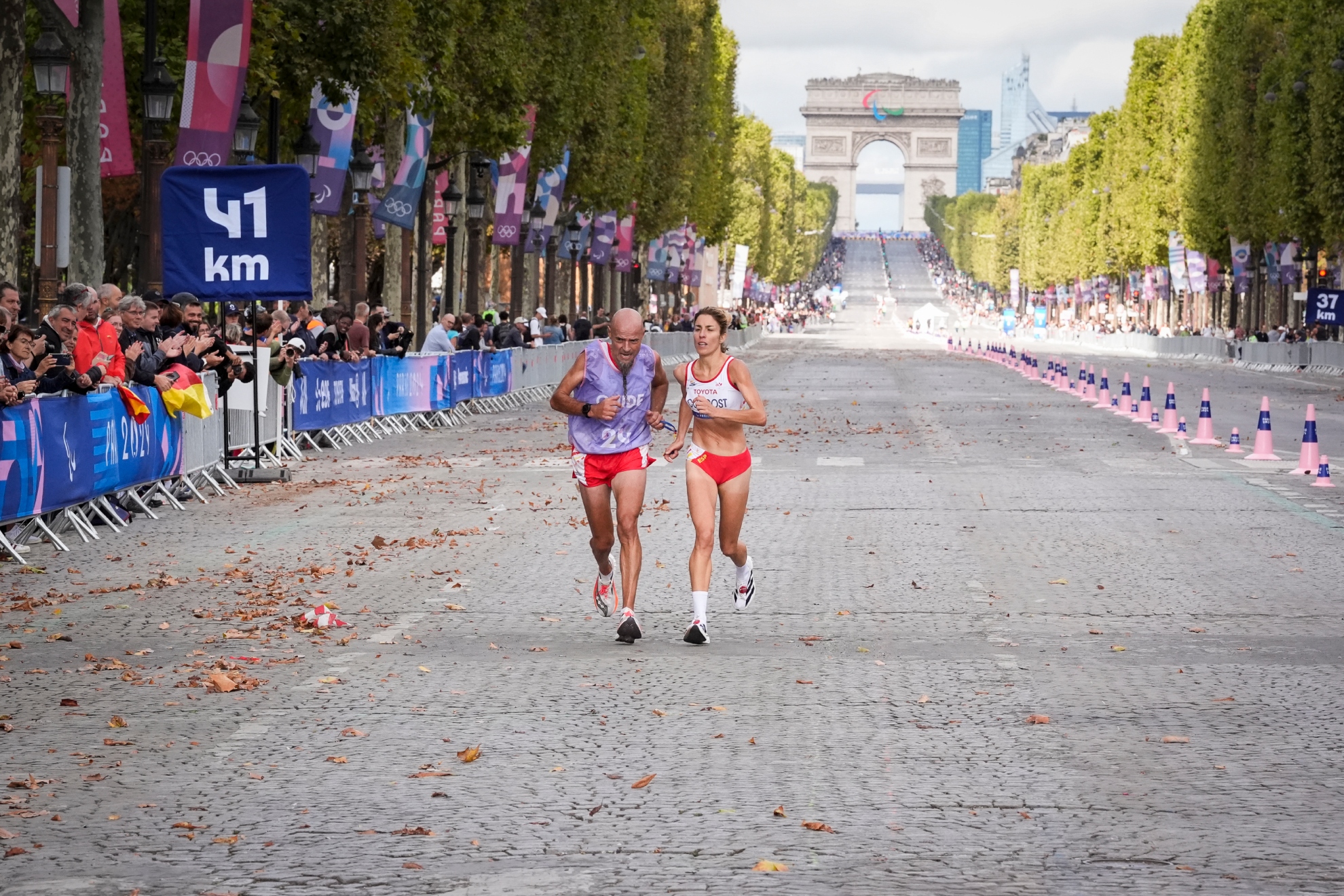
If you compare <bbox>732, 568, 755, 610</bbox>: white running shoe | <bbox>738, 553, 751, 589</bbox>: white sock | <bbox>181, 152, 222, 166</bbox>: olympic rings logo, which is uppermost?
<bbox>181, 152, 222, 166</bbox>: olympic rings logo

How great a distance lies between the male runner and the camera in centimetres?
1132

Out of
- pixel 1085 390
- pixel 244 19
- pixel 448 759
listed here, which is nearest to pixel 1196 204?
pixel 1085 390

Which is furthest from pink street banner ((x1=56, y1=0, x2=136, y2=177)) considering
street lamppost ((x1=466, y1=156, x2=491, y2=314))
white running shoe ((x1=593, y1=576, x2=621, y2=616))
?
street lamppost ((x1=466, y1=156, x2=491, y2=314))

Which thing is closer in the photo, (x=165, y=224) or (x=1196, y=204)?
(x=165, y=224)

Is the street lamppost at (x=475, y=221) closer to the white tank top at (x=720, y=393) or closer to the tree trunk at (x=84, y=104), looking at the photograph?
the tree trunk at (x=84, y=104)

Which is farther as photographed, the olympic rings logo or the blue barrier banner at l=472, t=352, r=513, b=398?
the blue barrier banner at l=472, t=352, r=513, b=398

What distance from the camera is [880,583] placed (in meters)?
13.5

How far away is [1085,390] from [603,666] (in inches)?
1363

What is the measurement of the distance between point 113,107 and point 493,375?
49.5ft

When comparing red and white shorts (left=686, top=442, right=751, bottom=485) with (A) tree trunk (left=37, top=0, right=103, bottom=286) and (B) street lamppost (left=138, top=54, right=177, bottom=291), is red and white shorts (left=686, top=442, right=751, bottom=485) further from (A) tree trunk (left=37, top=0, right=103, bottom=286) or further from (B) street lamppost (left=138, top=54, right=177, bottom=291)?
(A) tree trunk (left=37, top=0, right=103, bottom=286)

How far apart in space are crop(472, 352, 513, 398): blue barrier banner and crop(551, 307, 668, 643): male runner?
2482 cm

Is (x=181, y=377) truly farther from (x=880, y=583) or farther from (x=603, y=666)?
(x=603, y=666)

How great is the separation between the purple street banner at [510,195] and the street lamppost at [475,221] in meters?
0.42

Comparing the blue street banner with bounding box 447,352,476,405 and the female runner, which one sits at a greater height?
the female runner
